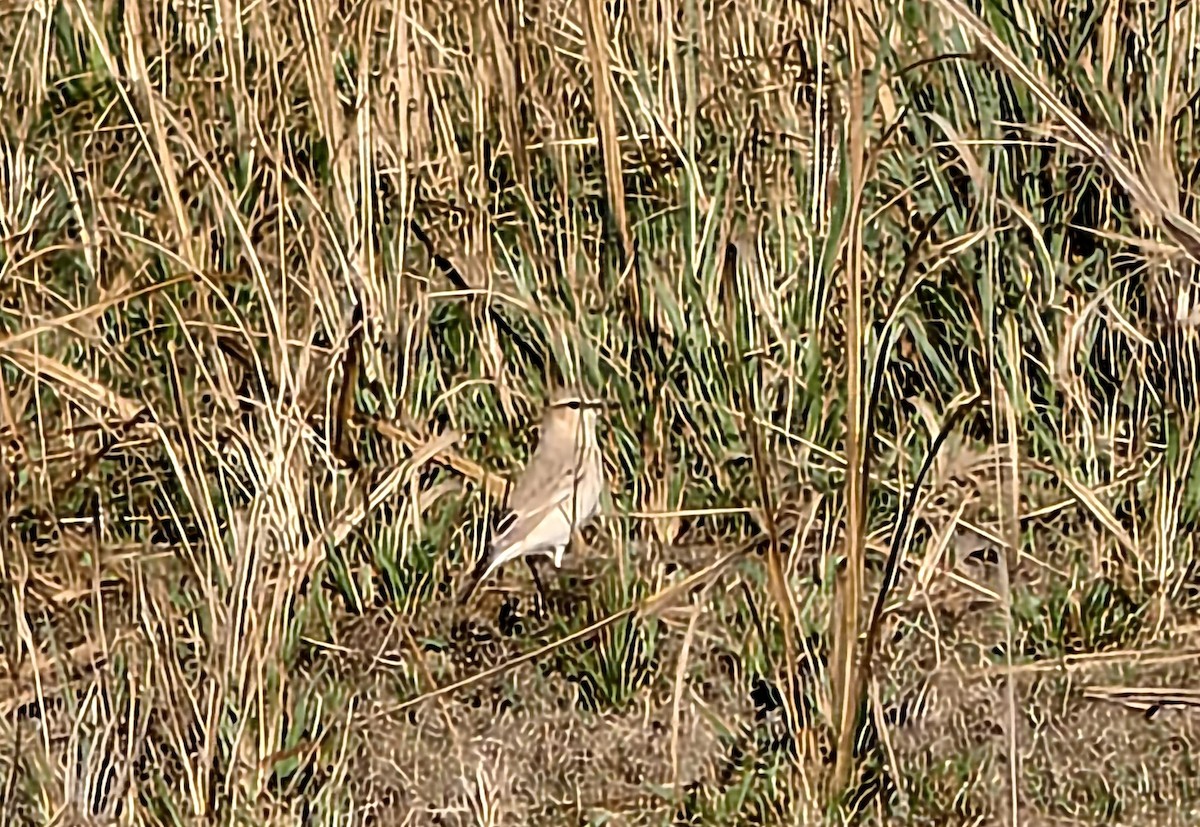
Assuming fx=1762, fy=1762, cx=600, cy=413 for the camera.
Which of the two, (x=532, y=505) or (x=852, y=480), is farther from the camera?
(x=532, y=505)

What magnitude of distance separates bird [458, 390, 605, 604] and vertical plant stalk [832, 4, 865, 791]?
7.7 inches

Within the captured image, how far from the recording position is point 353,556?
114 cm

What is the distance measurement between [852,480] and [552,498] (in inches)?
8.9

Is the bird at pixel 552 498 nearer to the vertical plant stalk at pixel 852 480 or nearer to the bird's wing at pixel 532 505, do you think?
the bird's wing at pixel 532 505

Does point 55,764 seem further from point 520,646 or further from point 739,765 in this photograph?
point 739,765

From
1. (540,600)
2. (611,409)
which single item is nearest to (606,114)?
(611,409)

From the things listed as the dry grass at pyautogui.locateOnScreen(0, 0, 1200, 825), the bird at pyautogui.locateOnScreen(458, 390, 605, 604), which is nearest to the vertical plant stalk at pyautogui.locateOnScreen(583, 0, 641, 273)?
the dry grass at pyautogui.locateOnScreen(0, 0, 1200, 825)

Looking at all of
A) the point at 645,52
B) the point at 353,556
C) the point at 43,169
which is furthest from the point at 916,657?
the point at 43,169

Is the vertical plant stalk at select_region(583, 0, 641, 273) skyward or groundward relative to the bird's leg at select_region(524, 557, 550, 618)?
skyward

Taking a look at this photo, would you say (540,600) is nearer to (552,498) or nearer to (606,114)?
(552,498)

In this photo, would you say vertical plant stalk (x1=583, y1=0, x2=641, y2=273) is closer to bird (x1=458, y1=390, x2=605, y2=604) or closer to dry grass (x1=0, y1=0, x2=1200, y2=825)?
dry grass (x1=0, y1=0, x2=1200, y2=825)

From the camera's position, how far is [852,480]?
0.91 metres

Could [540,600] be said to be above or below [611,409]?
below

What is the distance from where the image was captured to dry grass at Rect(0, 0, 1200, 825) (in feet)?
3.21
